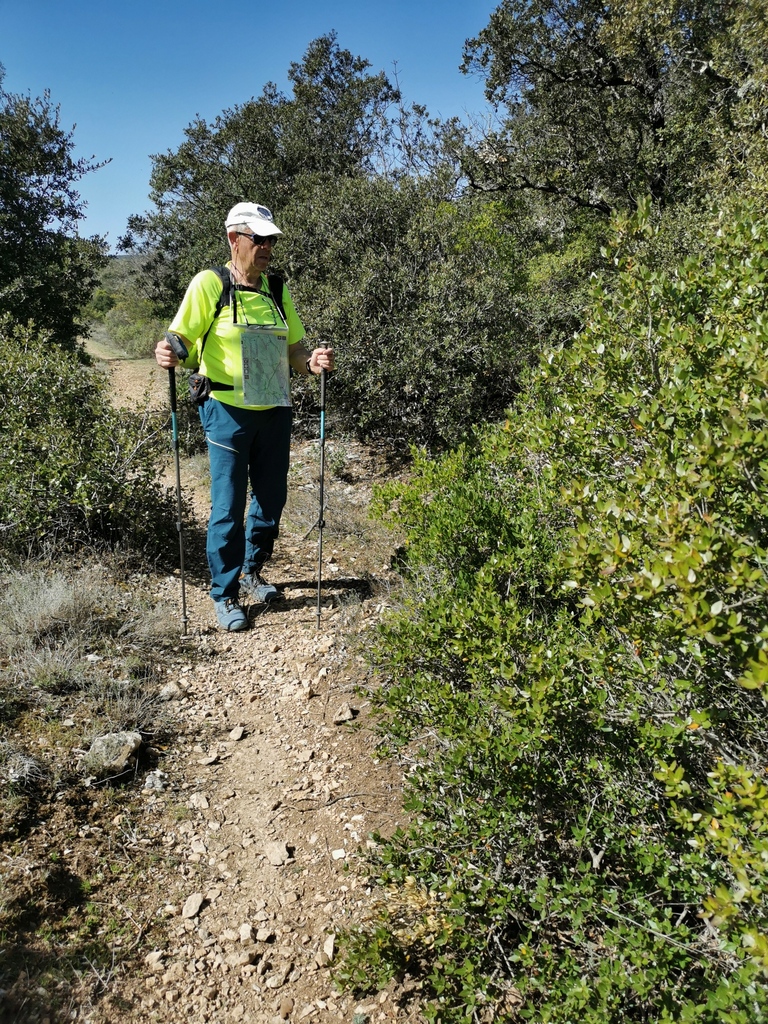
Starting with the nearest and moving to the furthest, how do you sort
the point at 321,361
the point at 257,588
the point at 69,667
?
the point at 69,667 → the point at 321,361 → the point at 257,588

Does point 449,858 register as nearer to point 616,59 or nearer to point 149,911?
point 149,911

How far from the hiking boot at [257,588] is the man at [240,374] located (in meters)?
0.16

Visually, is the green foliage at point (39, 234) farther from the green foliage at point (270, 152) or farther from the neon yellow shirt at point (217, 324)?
the neon yellow shirt at point (217, 324)

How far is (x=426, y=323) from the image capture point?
7176 millimetres

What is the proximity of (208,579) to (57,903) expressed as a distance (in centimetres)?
293

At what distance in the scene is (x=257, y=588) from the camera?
15.5 feet

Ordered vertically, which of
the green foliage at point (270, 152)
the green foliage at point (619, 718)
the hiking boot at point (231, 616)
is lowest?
the hiking boot at point (231, 616)

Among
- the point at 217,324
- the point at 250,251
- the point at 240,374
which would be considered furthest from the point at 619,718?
the point at 250,251

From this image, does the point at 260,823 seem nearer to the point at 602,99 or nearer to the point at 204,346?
the point at 204,346

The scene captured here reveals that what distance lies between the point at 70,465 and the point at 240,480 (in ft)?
4.87

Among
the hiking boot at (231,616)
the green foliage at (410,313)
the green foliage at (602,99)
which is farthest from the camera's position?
the green foliage at (602,99)

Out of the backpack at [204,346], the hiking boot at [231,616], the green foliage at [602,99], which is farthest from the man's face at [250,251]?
the green foliage at [602,99]

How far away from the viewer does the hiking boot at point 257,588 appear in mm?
4691

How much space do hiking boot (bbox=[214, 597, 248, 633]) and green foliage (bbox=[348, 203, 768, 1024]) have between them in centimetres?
162
